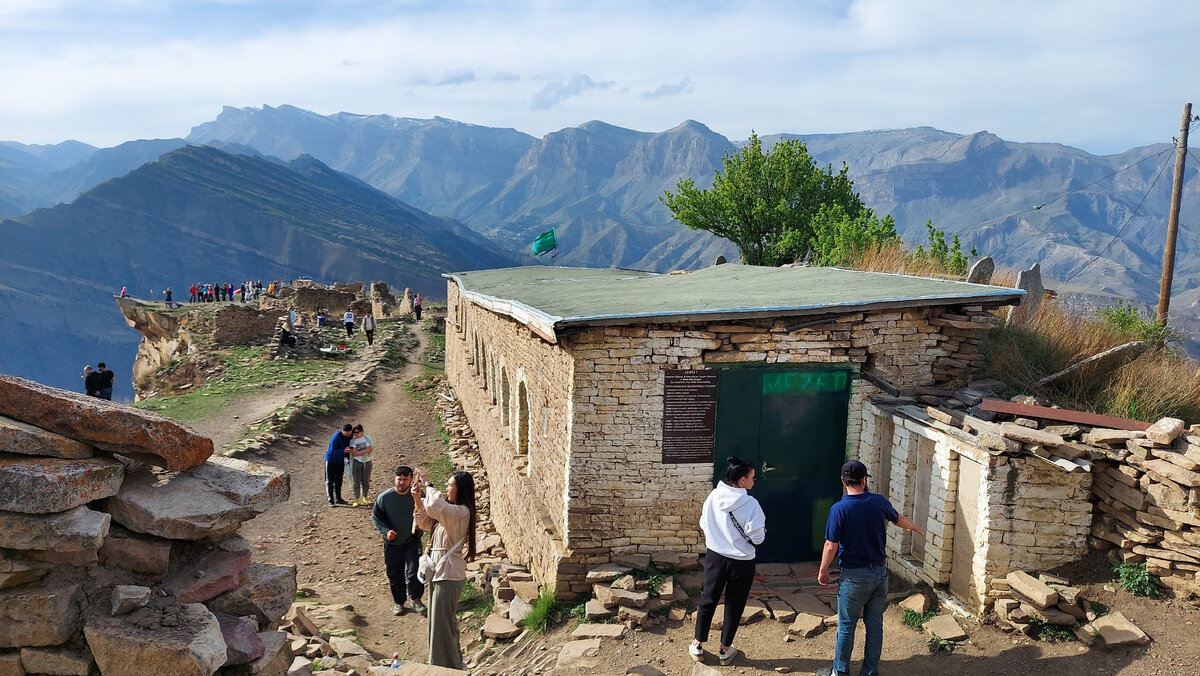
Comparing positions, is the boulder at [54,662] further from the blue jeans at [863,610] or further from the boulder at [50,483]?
the blue jeans at [863,610]

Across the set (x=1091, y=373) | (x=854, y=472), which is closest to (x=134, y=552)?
(x=854, y=472)

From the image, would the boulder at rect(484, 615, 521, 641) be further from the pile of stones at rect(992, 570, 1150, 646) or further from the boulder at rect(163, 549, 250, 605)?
the pile of stones at rect(992, 570, 1150, 646)

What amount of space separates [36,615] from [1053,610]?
23.4 ft

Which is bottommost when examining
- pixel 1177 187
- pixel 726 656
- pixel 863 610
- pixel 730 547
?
pixel 726 656

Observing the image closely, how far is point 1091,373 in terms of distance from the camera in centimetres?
817

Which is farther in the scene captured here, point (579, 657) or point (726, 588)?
point (579, 657)

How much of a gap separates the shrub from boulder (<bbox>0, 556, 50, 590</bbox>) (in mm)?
7724

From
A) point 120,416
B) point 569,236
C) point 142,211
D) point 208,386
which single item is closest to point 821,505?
point 120,416

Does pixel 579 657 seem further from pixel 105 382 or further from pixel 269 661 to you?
pixel 105 382

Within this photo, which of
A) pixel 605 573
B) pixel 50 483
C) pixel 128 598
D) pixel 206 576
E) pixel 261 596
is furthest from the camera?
pixel 605 573

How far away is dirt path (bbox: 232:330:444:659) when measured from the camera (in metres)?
8.25

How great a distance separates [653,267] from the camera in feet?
559

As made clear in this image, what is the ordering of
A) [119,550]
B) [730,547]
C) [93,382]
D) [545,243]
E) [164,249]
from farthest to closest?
[164,249] → [545,243] → [93,382] → [730,547] → [119,550]

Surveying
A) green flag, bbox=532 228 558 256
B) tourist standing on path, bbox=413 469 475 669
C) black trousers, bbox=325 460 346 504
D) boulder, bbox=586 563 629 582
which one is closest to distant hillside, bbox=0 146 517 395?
green flag, bbox=532 228 558 256
